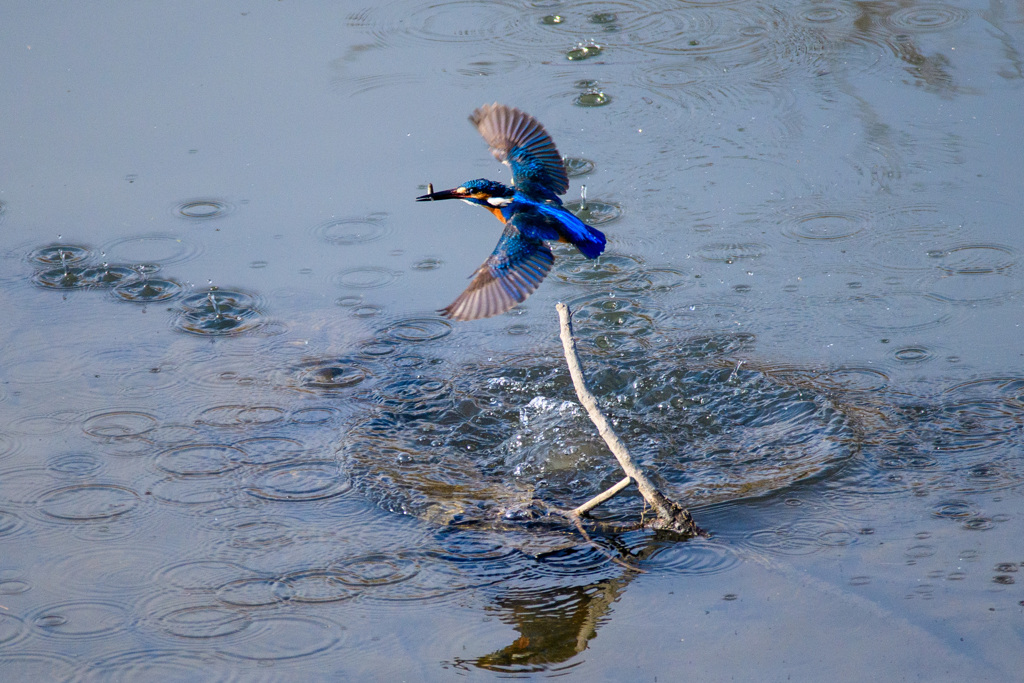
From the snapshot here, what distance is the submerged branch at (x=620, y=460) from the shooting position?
3.16 metres

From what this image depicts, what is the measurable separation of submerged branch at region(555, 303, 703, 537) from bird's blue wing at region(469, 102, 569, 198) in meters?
0.98

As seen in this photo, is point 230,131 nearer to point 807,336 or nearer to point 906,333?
point 807,336

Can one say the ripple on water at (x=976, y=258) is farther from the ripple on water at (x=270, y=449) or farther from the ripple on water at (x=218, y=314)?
the ripple on water at (x=218, y=314)

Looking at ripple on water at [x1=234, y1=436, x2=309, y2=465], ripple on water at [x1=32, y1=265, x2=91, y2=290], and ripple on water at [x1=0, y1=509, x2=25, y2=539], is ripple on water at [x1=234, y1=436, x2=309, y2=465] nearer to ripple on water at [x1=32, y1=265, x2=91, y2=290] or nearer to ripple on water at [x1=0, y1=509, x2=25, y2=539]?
ripple on water at [x1=0, y1=509, x2=25, y2=539]

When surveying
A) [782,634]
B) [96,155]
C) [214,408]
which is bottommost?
[782,634]

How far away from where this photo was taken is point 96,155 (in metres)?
5.52

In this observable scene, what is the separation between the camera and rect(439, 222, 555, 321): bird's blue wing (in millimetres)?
3391

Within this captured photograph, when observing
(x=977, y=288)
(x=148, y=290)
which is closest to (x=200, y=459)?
(x=148, y=290)

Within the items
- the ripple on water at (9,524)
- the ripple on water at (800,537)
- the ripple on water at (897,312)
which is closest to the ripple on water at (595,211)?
the ripple on water at (897,312)

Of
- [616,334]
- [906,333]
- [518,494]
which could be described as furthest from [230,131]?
[906,333]

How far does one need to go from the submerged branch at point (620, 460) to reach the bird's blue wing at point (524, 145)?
98 centimetres

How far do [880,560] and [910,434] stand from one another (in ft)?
2.37

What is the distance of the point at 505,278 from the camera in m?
3.48

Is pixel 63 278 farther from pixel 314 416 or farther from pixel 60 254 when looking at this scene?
pixel 314 416
